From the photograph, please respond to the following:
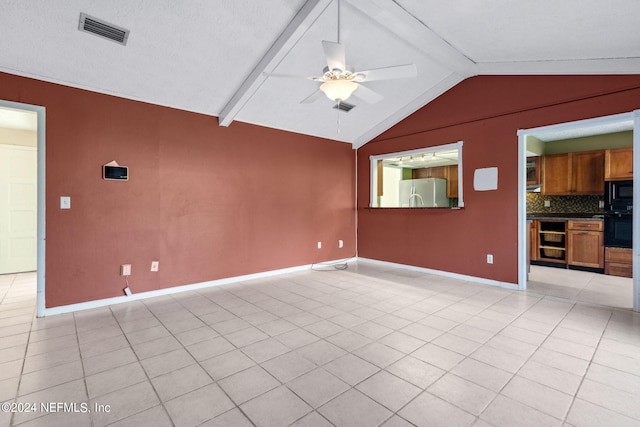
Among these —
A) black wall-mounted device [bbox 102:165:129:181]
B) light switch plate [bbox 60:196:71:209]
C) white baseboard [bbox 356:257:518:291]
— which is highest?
black wall-mounted device [bbox 102:165:129:181]

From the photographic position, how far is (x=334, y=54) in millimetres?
2297

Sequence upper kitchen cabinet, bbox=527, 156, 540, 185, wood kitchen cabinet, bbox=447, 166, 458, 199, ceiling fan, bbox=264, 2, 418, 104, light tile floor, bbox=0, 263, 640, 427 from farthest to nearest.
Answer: wood kitchen cabinet, bbox=447, 166, 458, 199
upper kitchen cabinet, bbox=527, 156, 540, 185
ceiling fan, bbox=264, 2, 418, 104
light tile floor, bbox=0, 263, 640, 427

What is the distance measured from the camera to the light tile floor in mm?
1661

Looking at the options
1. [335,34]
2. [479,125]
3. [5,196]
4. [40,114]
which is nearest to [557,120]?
[479,125]

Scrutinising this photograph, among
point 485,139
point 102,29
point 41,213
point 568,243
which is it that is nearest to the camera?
point 102,29

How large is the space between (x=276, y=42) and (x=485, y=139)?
123 inches

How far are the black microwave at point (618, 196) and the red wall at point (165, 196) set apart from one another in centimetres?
462

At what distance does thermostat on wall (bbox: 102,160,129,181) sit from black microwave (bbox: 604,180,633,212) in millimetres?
7078

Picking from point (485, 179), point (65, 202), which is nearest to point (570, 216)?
point (485, 179)

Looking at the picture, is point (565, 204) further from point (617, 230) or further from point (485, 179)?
point (485, 179)

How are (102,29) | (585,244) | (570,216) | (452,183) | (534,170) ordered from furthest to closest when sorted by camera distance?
(452,183) < (534,170) < (570,216) < (585,244) < (102,29)

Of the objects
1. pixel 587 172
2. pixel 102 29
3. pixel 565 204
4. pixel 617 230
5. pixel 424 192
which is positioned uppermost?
pixel 102 29

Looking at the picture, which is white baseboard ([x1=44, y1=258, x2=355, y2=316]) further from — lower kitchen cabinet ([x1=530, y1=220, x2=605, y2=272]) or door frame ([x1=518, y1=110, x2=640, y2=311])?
lower kitchen cabinet ([x1=530, y1=220, x2=605, y2=272])

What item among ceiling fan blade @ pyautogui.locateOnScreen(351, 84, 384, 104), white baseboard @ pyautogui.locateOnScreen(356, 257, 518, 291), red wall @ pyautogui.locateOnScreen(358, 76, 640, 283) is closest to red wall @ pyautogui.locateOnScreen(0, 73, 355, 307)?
white baseboard @ pyautogui.locateOnScreen(356, 257, 518, 291)
